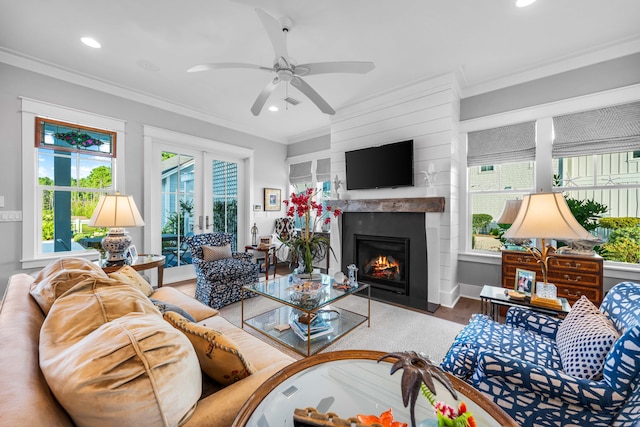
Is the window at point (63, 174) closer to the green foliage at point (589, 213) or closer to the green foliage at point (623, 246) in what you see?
the green foliage at point (589, 213)

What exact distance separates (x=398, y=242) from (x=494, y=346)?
2.16 m

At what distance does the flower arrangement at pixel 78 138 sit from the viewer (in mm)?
3043

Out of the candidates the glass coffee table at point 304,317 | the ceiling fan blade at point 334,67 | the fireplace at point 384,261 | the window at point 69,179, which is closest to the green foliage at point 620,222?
the fireplace at point 384,261

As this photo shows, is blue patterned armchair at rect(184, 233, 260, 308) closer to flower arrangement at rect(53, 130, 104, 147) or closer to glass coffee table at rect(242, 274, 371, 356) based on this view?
glass coffee table at rect(242, 274, 371, 356)

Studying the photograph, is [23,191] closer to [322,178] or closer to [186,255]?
[186,255]

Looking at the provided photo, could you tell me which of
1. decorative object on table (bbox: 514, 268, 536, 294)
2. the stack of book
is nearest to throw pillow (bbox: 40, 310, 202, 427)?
the stack of book

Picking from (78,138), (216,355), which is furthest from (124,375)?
(78,138)

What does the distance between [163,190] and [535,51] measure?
4923mm

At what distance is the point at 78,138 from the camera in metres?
3.14

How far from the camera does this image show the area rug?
2.24 m

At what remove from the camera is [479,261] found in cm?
335

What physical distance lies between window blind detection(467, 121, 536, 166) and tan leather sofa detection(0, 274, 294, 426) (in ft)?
11.1

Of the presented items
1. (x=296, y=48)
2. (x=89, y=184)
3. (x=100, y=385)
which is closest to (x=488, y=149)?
(x=296, y=48)

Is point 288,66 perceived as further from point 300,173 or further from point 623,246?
point 623,246
